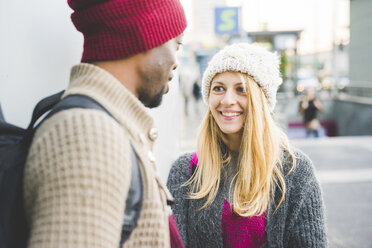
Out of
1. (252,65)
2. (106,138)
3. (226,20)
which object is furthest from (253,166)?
(226,20)

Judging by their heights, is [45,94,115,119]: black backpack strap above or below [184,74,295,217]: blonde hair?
above

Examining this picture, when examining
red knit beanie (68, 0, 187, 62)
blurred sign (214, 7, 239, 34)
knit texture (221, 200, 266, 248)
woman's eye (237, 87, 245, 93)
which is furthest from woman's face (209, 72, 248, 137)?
blurred sign (214, 7, 239, 34)

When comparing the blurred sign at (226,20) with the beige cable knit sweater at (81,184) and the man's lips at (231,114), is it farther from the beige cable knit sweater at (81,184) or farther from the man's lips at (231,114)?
the beige cable knit sweater at (81,184)

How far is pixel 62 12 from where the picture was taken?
Result: 5.41ft

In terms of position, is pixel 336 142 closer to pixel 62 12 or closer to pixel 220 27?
pixel 220 27

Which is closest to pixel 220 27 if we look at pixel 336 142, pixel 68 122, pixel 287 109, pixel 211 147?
pixel 336 142

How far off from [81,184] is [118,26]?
0.47 m

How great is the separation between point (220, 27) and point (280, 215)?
1005 centimetres

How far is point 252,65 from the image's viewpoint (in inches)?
83.0

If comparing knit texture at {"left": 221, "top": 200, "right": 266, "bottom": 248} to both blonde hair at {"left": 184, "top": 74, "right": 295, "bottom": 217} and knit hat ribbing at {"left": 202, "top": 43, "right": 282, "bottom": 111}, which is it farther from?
knit hat ribbing at {"left": 202, "top": 43, "right": 282, "bottom": 111}

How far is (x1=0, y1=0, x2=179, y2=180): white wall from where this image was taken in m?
1.35

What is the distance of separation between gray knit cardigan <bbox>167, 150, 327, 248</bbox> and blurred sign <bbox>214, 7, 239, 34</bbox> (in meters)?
9.71

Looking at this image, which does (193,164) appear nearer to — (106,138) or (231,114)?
(231,114)

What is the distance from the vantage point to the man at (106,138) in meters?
0.72
